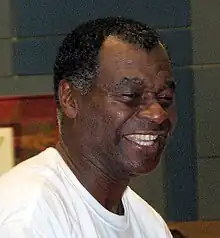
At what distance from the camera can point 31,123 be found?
8.34ft

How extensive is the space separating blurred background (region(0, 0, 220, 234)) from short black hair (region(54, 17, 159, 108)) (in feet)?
4.28

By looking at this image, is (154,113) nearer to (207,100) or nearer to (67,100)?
(67,100)

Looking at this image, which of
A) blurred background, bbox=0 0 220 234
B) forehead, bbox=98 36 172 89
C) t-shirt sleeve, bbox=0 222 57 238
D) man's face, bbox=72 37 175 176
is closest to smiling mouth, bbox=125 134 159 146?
man's face, bbox=72 37 175 176

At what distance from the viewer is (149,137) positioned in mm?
1304

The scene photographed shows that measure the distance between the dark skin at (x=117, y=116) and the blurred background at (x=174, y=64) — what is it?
4.32 ft

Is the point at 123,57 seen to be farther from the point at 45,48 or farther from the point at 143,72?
the point at 45,48

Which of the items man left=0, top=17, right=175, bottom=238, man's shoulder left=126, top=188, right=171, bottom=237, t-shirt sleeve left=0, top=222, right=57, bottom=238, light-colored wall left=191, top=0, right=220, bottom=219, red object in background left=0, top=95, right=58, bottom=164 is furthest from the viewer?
light-colored wall left=191, top=0, right=220, bottom=219

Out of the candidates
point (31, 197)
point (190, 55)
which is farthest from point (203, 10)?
point (31, 197)

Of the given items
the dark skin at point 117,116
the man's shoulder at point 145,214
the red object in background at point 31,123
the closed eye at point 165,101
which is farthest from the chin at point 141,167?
the red object in background at point 31,123

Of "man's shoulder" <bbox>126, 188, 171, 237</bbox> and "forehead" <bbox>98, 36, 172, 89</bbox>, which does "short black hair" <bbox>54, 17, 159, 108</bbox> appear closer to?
"forehead" <bbox>98, 36, 172, 89</bbox>

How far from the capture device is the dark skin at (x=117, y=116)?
128 cm

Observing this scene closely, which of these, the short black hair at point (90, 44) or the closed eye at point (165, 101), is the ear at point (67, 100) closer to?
the short black hair at point (90, 44)

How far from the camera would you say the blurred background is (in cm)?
267

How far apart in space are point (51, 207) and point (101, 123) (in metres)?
0.19
